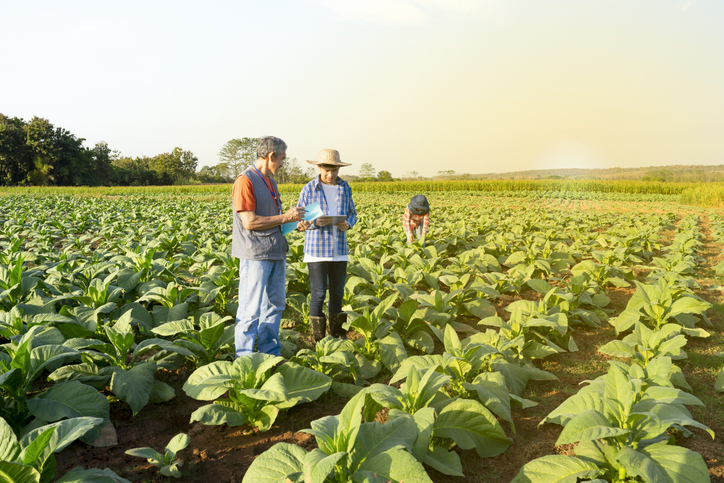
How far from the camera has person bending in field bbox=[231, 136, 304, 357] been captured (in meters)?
3.25

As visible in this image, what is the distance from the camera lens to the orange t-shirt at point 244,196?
320 cm

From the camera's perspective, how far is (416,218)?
24.6 ft

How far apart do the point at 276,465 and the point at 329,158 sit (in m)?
2.85

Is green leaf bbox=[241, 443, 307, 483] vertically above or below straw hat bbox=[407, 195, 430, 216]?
below

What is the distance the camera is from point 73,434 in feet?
5.62

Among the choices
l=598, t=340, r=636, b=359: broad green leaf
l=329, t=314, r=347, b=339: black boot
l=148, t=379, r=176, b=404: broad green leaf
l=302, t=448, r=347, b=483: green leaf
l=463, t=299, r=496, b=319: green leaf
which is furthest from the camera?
l=463, t=299, r=496, b=319: green leaf

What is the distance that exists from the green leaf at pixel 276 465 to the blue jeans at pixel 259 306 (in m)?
1.52

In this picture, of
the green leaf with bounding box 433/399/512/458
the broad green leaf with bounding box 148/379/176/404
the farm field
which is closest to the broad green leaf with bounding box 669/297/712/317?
the farm field

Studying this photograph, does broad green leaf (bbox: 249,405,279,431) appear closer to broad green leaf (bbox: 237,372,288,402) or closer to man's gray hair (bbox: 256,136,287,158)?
broad green leaf (bbox: 237,372,288,402)

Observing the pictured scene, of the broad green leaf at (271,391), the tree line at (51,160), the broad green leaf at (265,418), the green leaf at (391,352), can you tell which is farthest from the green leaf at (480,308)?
the tree line at (51,160)

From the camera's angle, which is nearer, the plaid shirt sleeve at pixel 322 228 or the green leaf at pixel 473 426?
the green leaf at pixel 473 426

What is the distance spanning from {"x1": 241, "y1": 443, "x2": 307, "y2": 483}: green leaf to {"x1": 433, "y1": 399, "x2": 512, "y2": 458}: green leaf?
88 cm

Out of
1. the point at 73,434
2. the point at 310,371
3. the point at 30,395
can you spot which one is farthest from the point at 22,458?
the point at 30,395

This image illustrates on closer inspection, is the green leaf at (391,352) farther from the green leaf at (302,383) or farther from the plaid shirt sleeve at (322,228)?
the plaid shirt sleeve at (322,228)
